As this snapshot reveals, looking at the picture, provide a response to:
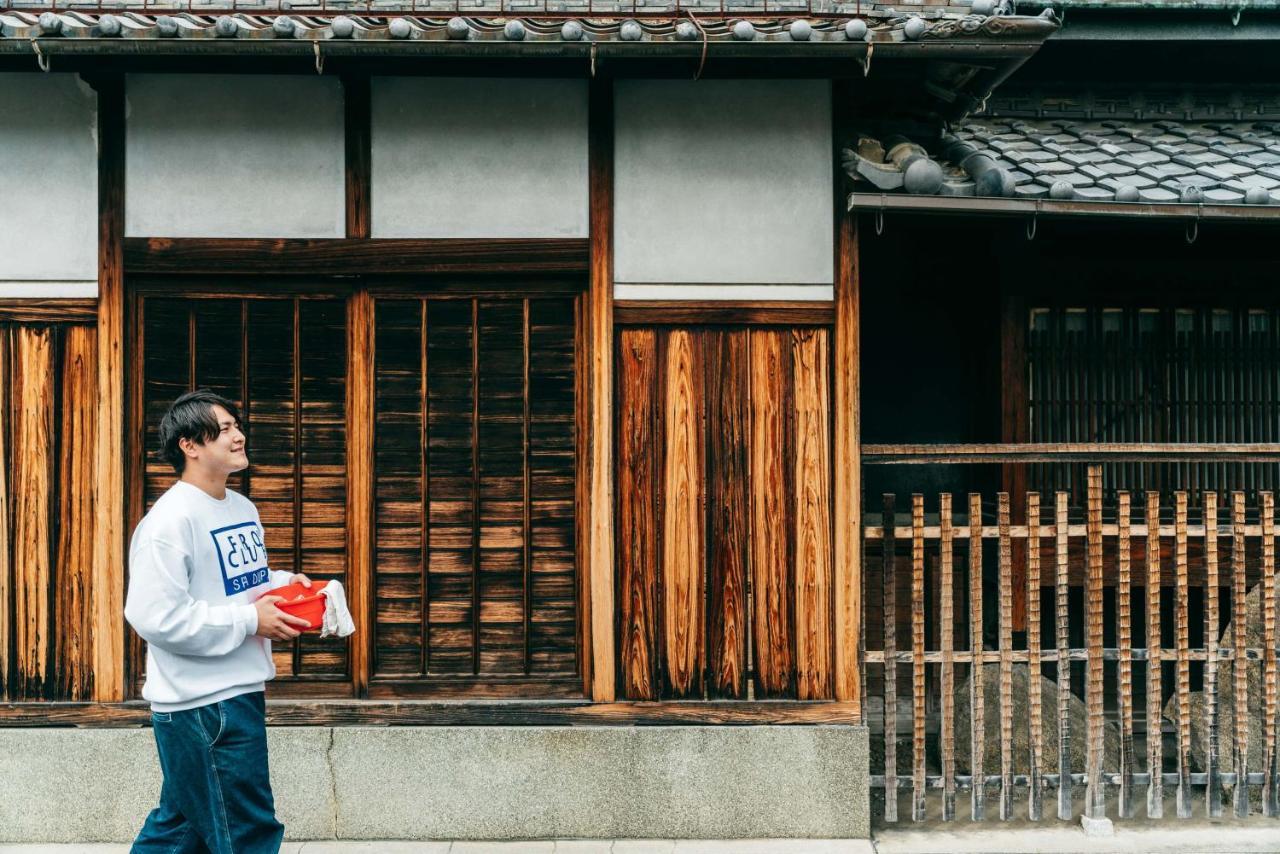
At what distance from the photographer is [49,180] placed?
580cm

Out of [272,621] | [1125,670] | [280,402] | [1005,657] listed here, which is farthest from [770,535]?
[280,402]

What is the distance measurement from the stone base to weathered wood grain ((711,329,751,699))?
40cm

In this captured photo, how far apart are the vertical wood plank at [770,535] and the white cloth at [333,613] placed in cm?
244

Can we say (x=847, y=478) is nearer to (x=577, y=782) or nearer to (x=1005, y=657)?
(x=1005, y=657)

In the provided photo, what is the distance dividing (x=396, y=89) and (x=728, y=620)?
3638 mm

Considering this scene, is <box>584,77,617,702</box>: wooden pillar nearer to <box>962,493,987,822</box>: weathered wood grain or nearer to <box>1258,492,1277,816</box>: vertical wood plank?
<box>962,493,987,822</box>: weathered wood grain

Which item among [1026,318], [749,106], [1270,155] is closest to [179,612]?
[749,106]

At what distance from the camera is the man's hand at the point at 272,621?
407cm

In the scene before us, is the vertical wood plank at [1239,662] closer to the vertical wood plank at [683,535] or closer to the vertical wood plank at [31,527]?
the vertical wood plank at [683,535]

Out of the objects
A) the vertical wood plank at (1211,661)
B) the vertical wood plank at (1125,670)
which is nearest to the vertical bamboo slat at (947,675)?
the vertical wood plank at (1125,670)

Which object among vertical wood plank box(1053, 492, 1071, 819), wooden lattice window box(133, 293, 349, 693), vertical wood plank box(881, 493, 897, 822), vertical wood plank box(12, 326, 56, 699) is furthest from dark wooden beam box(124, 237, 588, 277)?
vertical wood plank box(1053, 492, 1071, 819)

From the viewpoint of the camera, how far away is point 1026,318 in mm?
7586

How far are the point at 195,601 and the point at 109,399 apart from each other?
237 cm

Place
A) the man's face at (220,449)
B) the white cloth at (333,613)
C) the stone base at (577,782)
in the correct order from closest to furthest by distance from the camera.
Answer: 1. the man's face at (220,449)
2. the white cloth at (333,613)
3. the stone base at (577,782)
